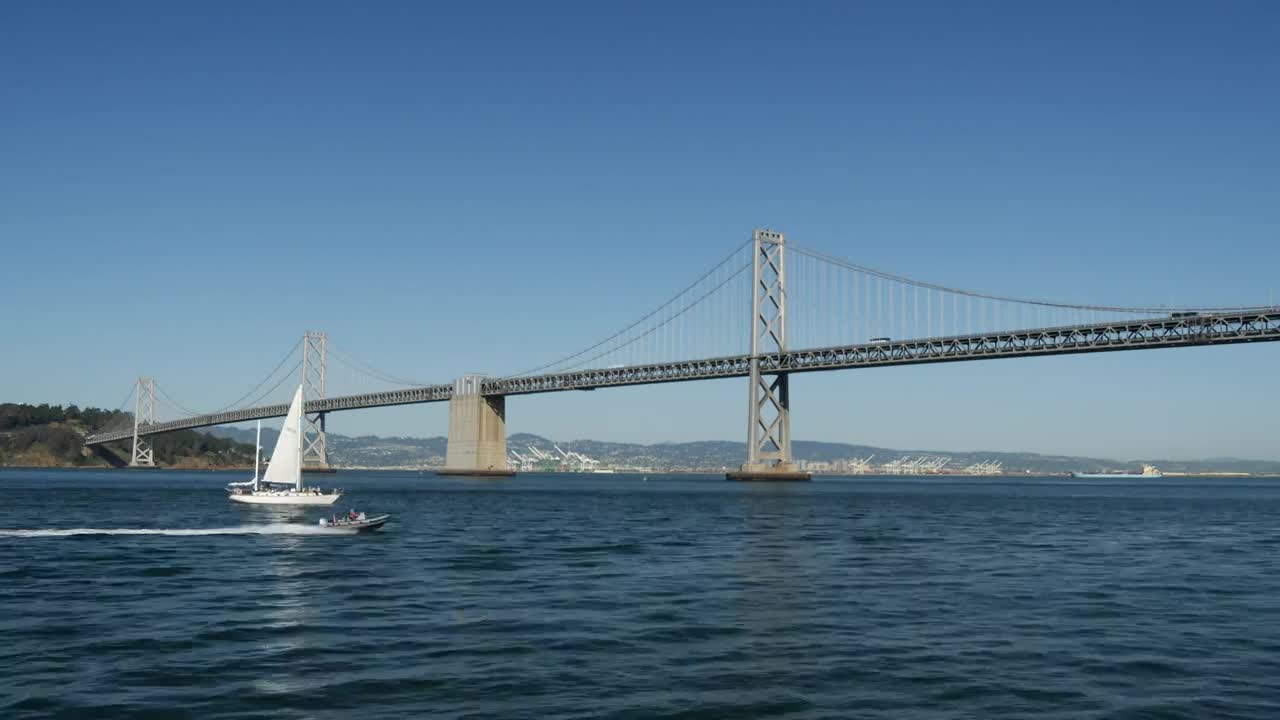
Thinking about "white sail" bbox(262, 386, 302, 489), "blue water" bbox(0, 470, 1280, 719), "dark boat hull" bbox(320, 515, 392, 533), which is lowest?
"blue water" bbox(0, 470, 1280, 719)

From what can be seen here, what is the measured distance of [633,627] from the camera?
17.1 metres

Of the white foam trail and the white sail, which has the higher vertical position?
the white sail

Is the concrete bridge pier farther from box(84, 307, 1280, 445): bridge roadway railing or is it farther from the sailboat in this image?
the sailboat

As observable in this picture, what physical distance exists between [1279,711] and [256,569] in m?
20.9

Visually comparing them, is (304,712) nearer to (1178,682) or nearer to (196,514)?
Answer: (1178,682)

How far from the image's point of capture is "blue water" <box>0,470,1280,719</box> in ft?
40.6

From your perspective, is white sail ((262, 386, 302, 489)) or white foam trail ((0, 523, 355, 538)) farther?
white sail ((262, 386, 302, 489))

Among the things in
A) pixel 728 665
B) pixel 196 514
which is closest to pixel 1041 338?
pixel 196 514


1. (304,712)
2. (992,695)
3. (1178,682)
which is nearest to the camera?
(304,712)

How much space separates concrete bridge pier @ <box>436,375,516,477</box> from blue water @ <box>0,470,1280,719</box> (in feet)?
283

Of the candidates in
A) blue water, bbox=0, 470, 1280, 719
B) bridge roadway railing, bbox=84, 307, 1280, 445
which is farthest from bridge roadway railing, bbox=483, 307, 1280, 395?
blue water, bbox=0, 470, 1280, 719

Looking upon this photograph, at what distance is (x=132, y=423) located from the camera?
178500 millimetres

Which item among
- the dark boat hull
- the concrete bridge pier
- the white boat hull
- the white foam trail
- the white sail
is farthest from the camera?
the concrete bridge pier

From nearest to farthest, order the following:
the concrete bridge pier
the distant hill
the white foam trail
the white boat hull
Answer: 1. the white foam trail
2. the white boat hull
3. the concrete bridge pier
4. the distant hill
